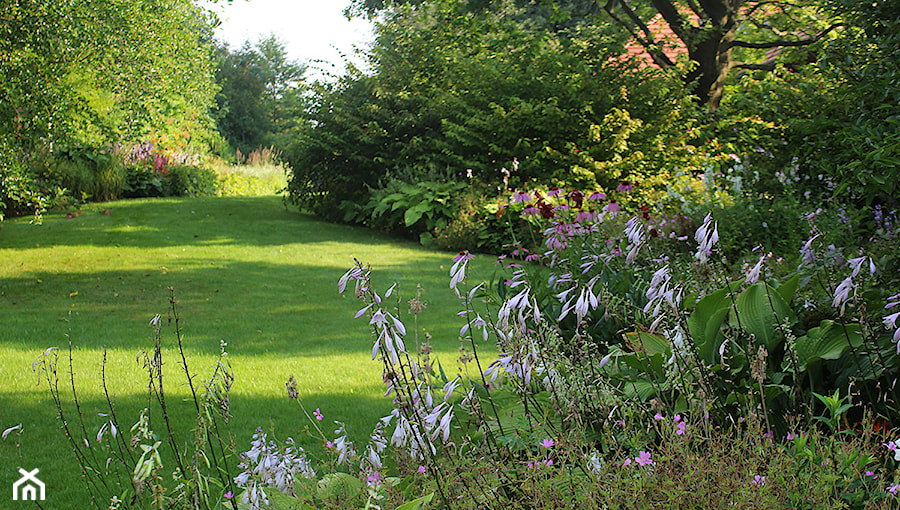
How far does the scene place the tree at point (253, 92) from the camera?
1510 inches

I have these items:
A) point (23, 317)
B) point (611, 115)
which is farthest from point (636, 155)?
point (23, 317)

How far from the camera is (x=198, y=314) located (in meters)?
6.29

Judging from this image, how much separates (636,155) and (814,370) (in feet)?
27.8

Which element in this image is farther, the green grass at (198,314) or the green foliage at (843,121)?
the green grass at (198,314)

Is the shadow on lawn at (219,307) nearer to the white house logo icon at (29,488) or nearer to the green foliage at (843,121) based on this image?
the white house logo icon at (29,488)

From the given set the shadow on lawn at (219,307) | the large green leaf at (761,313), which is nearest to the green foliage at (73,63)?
the shadow on lawn at (219,307)

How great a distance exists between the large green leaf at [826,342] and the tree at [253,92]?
34380 millimetres

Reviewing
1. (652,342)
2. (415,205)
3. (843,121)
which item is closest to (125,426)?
(652,342)

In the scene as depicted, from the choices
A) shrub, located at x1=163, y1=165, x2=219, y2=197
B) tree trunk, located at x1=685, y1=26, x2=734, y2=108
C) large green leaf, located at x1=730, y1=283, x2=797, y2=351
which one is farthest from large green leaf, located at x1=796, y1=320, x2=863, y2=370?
shrub, located at x1=163, y1=165, x2=219, y2=197

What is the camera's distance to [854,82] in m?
5.09

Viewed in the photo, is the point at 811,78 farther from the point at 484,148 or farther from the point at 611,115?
the point at 484,148

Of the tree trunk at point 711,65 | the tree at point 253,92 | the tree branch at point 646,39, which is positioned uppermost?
the tree at point 253,92

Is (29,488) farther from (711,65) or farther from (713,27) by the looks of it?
(711,65)

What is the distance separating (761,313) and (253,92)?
41279 mm
